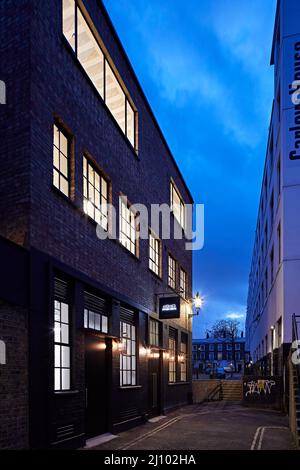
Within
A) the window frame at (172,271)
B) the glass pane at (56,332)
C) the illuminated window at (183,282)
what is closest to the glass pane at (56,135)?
the glass pane at (56,332)

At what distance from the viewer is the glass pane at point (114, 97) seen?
1535 cm

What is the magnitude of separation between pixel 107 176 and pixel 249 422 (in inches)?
412

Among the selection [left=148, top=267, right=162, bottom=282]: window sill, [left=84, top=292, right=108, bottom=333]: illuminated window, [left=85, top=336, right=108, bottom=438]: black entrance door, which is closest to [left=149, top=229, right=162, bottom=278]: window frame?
[left=148, top=267, right=162, bottom=282]: window sill

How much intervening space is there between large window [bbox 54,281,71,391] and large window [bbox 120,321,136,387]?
4079 millimetres

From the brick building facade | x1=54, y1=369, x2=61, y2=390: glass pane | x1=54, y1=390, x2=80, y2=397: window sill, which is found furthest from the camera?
x1=54, y1=369, x2=61, y2=390: glass pane

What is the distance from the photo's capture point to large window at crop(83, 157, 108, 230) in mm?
12987

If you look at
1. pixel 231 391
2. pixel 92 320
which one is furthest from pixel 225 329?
pixel 92 320

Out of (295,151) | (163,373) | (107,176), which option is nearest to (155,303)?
(163,373)

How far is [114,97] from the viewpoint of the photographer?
16.0m

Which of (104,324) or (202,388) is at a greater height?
(104,324)

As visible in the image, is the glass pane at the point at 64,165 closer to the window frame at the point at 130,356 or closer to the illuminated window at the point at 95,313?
the illuminated window at the point at 95,313

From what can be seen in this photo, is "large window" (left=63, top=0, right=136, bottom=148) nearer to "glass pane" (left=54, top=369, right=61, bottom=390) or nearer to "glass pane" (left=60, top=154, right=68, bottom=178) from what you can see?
"glass pane" (left=60, top=154, right=68, bottom=178)

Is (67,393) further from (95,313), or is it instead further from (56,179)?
(56,179)

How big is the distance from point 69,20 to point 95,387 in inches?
375
